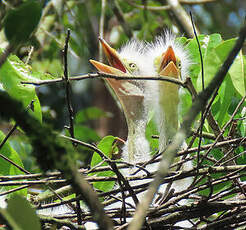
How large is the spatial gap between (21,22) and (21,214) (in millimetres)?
263

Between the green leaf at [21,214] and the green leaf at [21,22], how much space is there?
22 cm

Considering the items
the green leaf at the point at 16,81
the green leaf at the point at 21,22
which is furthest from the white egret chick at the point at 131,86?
the green leaf at the point at 21,22

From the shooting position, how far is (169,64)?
1473mm

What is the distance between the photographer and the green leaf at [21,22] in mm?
578

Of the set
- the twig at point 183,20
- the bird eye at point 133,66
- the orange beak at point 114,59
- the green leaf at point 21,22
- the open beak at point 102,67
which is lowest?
the green leaf at point 21,22

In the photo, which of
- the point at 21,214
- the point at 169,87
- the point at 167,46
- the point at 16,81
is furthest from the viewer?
the point at 167,46

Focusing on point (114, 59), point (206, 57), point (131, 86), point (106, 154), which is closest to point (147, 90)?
point (131, 86)

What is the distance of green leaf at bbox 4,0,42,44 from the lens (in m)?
0.58

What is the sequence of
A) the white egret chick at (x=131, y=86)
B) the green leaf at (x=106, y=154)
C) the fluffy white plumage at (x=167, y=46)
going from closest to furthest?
1. the green leaf at (x=106, y=154)
2. the fluffy white plumage at (x=167, y=46)
3. the white egret chick at (x=131, y=86)

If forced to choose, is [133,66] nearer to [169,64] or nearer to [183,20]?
[169,64]

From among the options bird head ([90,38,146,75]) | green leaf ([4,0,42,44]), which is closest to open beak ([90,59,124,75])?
bird head ([90,38,146,75])

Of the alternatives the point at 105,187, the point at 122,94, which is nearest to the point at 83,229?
the point at 105,187

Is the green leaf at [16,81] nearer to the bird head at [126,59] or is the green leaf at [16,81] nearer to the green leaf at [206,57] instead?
the green leaf at [206,57]

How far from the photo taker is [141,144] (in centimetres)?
160
